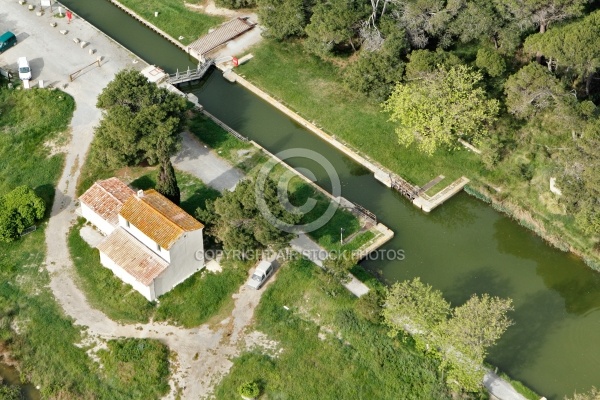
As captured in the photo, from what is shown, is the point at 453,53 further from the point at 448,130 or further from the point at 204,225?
the point at 204,225

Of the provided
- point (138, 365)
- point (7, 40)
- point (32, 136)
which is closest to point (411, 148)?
point (138, 365)

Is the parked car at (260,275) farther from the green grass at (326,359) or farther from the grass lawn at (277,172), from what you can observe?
the grass lawn at (277,172)

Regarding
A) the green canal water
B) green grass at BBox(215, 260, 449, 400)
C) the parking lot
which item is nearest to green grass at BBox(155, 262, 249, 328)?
green grass at BBox(215, 260, 449, 400)

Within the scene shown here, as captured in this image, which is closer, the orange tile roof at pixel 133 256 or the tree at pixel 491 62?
the orange tile roof at pixel 133 256

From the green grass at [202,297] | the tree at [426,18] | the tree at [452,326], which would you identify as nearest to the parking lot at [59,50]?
the green grass at [202,297]

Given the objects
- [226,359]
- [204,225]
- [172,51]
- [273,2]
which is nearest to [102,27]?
[172,51]

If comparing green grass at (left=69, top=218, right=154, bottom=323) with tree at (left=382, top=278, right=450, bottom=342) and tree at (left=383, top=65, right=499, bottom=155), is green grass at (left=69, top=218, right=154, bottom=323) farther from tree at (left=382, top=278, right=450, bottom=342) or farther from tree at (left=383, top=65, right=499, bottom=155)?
tree at (left=383, top=65, right=499, bottom=155)
